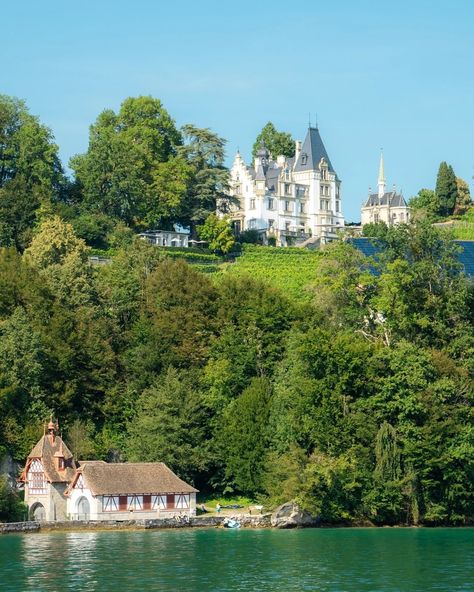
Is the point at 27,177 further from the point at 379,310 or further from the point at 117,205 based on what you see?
the point at 379,310

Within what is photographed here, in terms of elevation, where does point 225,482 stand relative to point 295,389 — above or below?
below

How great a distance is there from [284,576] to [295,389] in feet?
83.6

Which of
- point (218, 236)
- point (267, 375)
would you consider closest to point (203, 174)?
point (218, 236)

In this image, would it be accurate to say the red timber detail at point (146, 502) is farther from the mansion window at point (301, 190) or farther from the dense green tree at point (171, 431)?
the mansion window at point (301, 190)

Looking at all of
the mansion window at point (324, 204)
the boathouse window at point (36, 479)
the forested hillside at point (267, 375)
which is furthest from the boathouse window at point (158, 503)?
the mansion window at point (324, 204)

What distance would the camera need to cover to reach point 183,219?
114m

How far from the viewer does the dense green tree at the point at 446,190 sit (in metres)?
143

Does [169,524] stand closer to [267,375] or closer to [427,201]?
[267,375]

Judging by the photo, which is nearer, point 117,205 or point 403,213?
point 117,205

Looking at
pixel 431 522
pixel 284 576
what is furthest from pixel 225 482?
pixel 284 576

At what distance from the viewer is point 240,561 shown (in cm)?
5297

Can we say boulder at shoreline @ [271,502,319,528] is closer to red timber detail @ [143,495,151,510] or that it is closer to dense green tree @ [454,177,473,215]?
red timber detail @ [143,495,151,510]

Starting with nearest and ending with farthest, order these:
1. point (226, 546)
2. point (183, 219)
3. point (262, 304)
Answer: point (226, 546) < point (262, 304) < point (183, 219)

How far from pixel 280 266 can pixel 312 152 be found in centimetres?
2463
